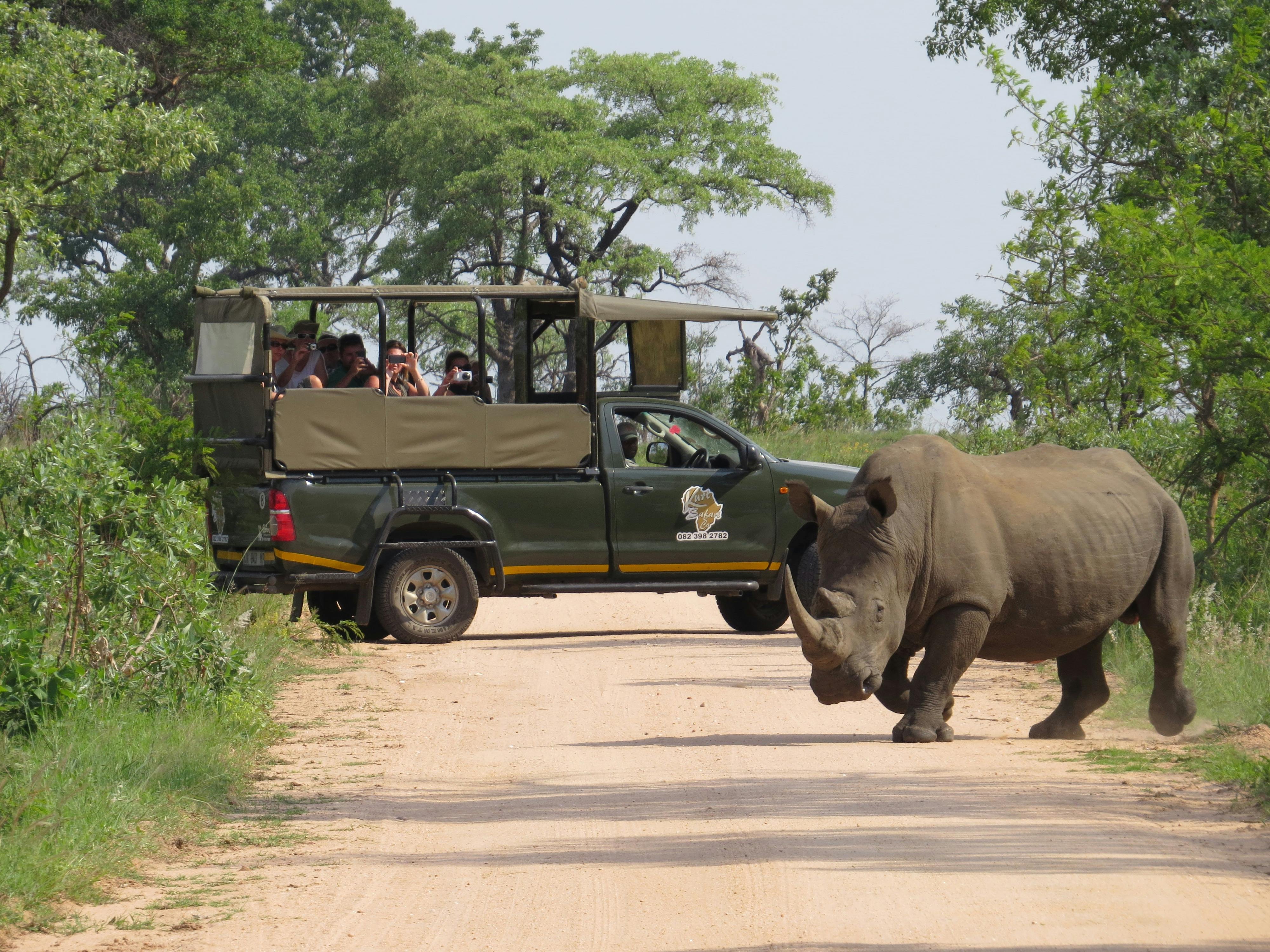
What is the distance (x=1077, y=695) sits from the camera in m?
9.32

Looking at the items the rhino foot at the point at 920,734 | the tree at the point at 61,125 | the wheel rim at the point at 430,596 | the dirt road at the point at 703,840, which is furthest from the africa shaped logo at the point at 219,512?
the rhino foot at the point at 920,734

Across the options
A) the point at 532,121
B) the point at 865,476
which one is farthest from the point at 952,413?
the point at 865,476

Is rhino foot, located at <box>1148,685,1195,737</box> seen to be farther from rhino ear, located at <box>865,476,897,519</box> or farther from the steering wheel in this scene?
the steering wheel

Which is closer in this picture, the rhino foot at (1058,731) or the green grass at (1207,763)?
the green grass at (1207,763)

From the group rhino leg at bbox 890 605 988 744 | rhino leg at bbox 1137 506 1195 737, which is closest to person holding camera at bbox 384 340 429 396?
rhino leg at bbox 890 605 988 744

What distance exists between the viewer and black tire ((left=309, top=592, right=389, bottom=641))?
14.2 m

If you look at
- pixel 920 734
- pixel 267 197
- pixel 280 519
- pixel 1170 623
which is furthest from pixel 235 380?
pixel 267 197

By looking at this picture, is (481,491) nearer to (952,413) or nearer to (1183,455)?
(1183,455)

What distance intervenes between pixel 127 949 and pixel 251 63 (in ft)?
88.2

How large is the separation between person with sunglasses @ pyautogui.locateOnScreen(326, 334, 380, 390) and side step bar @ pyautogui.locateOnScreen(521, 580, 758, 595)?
2183 millimetres

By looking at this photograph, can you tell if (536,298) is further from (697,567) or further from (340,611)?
(340,611)

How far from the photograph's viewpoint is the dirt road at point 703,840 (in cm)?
546

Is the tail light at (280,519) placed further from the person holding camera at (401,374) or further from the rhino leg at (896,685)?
the rhino leg at (896,685)

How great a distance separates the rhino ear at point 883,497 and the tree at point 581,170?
98.7 ft
